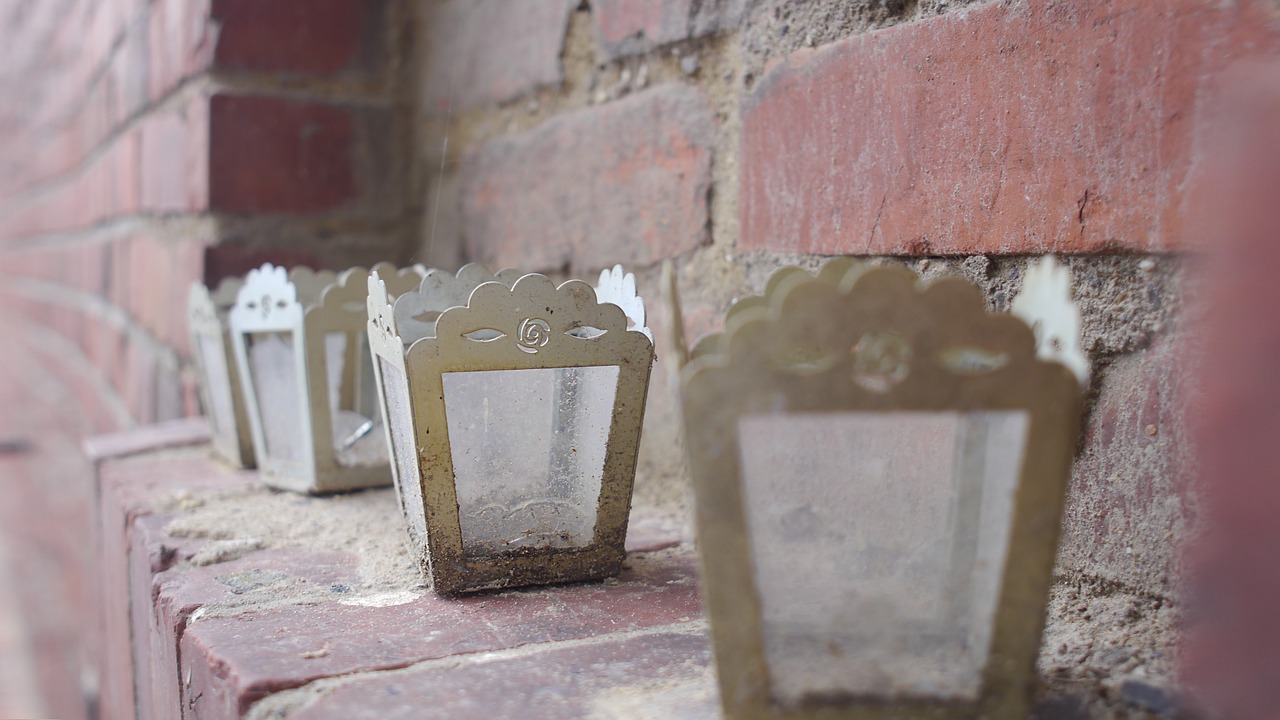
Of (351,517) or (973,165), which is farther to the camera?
(351,517)

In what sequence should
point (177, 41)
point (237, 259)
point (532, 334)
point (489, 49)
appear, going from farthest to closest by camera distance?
1. point (177, 41)
2. point (237, 259)
3. point (489, 49)
4. point (532, 334)

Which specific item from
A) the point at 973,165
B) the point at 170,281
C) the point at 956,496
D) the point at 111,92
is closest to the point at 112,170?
the point at 111,92

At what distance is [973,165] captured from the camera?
27.6 inches

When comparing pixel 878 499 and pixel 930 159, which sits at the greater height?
pixel 930 159

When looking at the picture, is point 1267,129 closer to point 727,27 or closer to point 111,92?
point 727,27

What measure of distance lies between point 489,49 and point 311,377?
0.61 m

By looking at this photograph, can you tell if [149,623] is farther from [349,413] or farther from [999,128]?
[999,128]

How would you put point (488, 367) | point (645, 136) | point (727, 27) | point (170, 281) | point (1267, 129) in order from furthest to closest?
point (170, 281)
point (645, 136)
point (727, 27)
point (488, 367)
point (1267, 129)

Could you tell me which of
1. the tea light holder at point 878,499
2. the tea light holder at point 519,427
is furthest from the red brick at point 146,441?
the tea light holder at point 878,499

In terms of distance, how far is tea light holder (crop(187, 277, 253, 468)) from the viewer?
1194mm

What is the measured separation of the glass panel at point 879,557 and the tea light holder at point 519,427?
0.24m

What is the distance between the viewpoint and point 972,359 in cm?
52

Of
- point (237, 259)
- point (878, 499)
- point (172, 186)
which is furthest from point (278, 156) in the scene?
point (878, 499)

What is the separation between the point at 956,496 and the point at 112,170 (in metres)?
2.39
